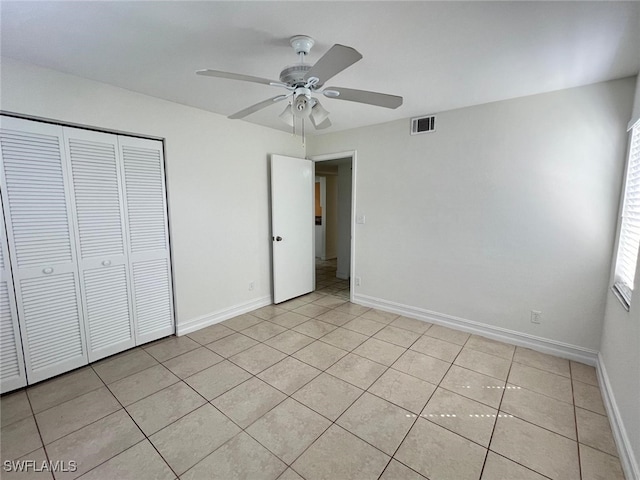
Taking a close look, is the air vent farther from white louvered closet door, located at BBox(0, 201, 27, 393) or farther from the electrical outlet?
white louvered closet door, located at BBox(0, 201, 27, 393)

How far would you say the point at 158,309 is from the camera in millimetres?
2826

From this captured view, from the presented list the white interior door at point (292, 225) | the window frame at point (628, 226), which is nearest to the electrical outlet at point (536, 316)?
the window frame at point (628, 226)

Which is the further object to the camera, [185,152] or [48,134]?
[185,152]

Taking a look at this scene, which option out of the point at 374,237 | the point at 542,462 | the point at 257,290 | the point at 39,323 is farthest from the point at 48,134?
the point at 542,462

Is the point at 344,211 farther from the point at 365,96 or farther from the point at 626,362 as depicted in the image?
the point at 626,362

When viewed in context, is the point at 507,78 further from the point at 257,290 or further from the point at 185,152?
the point at 257,290

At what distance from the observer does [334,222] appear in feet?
22.6

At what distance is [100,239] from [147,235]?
1.21 feet

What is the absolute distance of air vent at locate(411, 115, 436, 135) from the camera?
9.96 feet

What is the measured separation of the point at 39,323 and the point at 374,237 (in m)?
3.29

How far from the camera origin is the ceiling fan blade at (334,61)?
48.4 inches

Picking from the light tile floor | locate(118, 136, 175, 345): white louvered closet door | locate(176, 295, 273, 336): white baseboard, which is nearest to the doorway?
locate(176, 295, 273, 336): white baseboard

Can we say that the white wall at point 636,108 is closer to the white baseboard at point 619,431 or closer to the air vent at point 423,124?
the air vent at point 423,124

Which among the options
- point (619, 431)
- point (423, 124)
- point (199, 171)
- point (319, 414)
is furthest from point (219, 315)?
point (619, 431)
